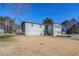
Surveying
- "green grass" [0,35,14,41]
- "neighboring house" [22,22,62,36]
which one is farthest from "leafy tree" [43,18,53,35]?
"green grass" [0,35,14,41]

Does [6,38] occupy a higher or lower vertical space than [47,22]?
lower

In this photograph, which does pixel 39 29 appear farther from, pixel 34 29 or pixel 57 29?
pixel 57 29

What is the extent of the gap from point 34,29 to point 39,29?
0.05 meters

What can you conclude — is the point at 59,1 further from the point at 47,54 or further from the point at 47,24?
the point at 47,54

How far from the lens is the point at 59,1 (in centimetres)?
364

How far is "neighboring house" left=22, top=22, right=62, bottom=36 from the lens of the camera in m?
3.69

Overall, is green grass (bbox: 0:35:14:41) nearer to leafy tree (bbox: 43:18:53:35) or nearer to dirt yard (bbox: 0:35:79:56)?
dirt yard (bbox: 0:35:79:56)

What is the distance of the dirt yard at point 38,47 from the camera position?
3635 millimetres

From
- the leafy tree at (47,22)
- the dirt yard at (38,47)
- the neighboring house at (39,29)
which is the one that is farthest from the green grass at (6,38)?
the leafy tree at (47,22)

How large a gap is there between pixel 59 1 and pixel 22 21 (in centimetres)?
41

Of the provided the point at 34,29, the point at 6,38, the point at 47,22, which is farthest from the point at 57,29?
the point at 6,38

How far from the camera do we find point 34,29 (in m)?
3.69

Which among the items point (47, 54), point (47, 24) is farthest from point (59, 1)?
point (47, 54)

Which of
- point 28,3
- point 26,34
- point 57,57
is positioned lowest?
point 57,57
